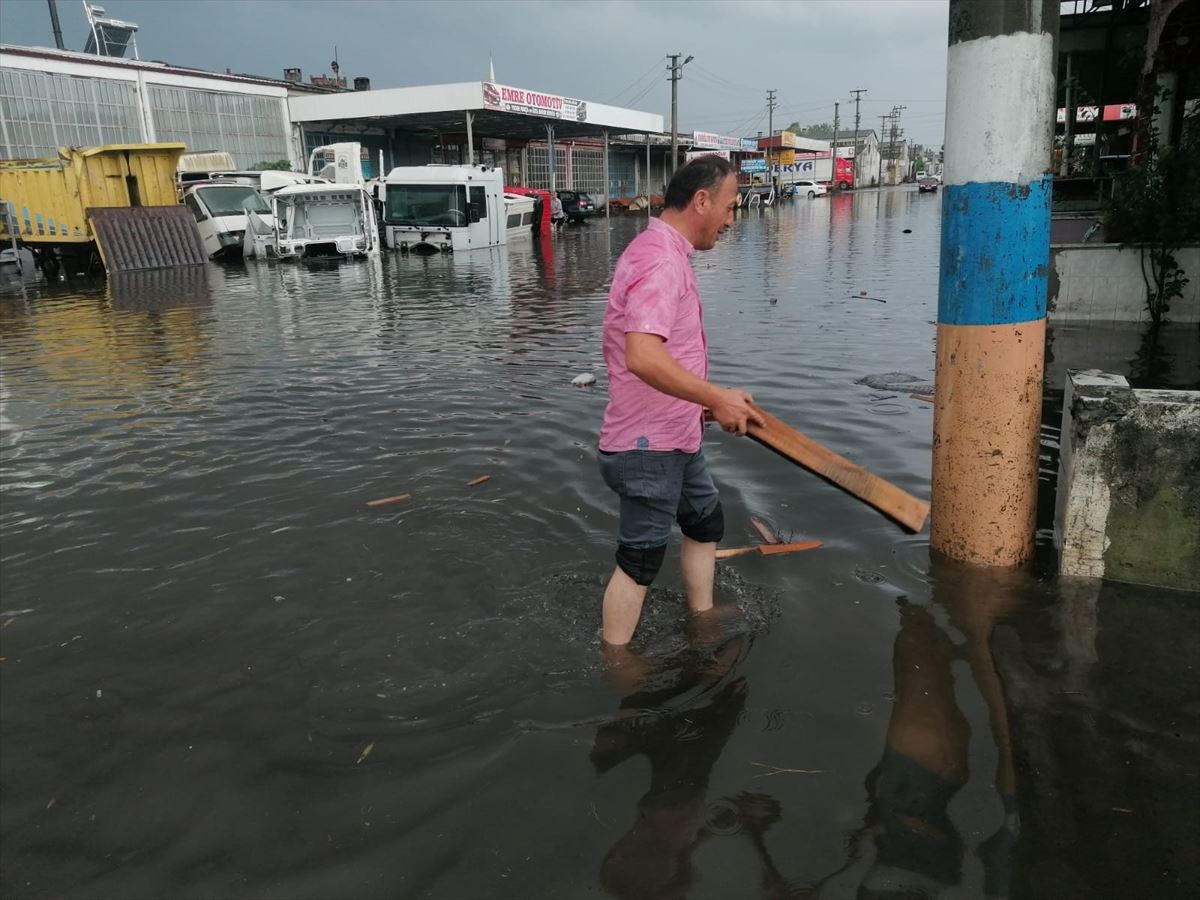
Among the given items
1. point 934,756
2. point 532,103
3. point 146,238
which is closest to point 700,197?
point 934,756

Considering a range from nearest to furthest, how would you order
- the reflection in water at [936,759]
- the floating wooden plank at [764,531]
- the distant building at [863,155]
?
the reflection in water at [936,759] → the floating wooden plank at [764,531] → the distant building at [863,155]

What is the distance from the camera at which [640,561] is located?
10.3 feet

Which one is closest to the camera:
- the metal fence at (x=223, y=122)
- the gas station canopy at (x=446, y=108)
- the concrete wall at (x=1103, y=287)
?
the concrete wall at (x=1103, y=287)

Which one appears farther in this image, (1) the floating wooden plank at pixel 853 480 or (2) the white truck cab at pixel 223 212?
(2) the white truck cab at pixel 223 212

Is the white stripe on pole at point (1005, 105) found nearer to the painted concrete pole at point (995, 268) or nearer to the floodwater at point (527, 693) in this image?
the painted concrete pole at point (995, 268)

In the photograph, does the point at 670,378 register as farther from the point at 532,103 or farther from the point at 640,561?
the point at 532,103

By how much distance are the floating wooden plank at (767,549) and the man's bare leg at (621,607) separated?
1.09 m

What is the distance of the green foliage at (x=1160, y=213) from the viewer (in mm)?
8328

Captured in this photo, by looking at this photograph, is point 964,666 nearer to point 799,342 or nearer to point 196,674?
point 196,674

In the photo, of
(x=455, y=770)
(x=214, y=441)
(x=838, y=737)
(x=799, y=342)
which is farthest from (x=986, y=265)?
(x=799, y=342)

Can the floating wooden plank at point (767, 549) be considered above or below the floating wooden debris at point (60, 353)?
below

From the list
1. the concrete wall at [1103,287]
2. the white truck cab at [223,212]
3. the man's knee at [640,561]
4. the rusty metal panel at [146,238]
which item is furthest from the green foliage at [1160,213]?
the white truck cab at [223,212]

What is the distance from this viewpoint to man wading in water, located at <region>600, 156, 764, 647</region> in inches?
109

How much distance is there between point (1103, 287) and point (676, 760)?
9.03m
